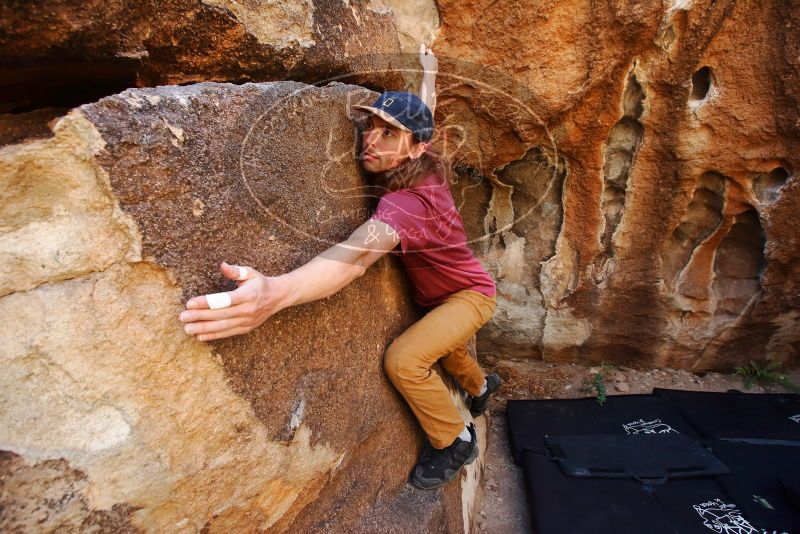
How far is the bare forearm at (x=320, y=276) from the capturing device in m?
1.20

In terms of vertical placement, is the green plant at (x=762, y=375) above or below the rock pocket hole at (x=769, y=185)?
below

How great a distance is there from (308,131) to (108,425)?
940 mm

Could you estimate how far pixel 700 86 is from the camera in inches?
98.5

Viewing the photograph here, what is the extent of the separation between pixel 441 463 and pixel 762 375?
2748 mm

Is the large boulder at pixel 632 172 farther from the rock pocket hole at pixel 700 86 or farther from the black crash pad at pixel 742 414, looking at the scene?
the black crash pad at pixel 742 414

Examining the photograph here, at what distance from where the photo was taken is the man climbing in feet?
4.25

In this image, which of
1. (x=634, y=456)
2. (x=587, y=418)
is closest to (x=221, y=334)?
(x=634, y=456)

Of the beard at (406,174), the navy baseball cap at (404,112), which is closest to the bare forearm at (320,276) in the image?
the beard at (406,174)

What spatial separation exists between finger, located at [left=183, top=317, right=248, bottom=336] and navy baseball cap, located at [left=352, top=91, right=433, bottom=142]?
2.86 feet

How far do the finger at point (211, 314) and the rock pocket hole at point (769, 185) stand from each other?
9.70 feet

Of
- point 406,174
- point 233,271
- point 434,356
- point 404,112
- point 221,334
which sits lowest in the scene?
point 434,356

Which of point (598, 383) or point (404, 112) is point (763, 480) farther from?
point (404, 112)

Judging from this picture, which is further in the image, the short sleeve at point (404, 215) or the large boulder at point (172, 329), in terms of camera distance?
the short sleeve at point (404, 215)

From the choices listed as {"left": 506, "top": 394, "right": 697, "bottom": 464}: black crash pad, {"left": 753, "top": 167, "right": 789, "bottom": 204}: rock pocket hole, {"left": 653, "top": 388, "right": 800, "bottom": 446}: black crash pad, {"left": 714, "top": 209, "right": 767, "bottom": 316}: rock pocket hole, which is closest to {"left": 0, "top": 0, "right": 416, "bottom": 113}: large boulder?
{"left": 506, "top": 394, "right": 697, "bottom": 464}: black crash pad
